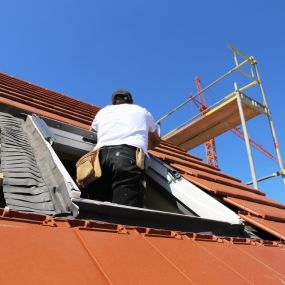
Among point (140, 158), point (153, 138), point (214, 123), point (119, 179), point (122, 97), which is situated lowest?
point (119, 179)

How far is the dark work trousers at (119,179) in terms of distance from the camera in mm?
2287

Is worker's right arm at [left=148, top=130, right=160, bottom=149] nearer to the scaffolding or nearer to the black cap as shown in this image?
the black cap

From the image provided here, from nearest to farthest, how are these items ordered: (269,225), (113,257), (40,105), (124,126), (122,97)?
(113,257), (269,225), (124,126), (122,97), (40,105)

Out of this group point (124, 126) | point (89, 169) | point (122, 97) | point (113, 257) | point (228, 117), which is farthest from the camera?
point (228, 117)

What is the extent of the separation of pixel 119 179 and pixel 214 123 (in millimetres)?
6411

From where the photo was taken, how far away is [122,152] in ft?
8.00

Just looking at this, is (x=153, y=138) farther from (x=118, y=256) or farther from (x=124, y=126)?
(x=118, y=256)

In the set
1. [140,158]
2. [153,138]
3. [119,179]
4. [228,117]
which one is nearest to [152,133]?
[153,138]

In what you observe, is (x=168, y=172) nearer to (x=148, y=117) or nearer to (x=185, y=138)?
(x=148, y=117)

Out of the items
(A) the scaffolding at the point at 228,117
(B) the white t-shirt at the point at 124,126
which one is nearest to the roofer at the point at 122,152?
(B) the white t-shirt at the point at 124,126

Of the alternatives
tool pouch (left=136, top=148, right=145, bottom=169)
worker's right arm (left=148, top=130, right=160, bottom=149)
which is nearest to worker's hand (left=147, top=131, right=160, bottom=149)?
worker's right arm (left=148, top=130, right=160, bottom=149)

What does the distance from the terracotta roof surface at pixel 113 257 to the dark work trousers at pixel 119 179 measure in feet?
2.48

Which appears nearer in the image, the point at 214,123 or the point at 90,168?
the point at 90,168

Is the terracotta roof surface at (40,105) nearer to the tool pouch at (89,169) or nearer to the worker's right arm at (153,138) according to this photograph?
the worker's right arm at (153,138)
